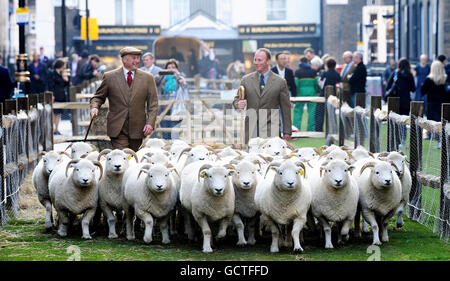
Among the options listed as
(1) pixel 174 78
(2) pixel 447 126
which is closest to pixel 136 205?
(2) pixel 447 126

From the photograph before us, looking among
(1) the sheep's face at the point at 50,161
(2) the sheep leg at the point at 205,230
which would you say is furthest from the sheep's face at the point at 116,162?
(2) the sheep leg at the point at 205,230

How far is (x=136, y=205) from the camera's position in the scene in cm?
984

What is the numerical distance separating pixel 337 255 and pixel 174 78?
1070 cm

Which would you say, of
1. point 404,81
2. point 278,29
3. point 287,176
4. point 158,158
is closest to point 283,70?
point 404,81

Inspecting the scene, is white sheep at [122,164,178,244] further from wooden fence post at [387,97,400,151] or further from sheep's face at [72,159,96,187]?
wooden fence post at [387,97,400,151]

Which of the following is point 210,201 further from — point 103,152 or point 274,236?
point 103,152

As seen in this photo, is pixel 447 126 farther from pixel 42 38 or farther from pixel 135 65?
pixel 42 38

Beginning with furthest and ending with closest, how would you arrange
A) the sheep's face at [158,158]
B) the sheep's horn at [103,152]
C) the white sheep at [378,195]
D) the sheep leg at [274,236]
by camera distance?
the sheep's face at [158,158]
the sheep's horn at [103,152]
the white sheep at [378,195]
the sheep leg at [274,236]

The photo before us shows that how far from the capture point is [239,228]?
967 centimetres

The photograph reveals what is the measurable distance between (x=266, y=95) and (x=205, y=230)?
3.74 m

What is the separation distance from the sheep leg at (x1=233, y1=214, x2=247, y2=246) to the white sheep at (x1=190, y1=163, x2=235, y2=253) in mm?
211

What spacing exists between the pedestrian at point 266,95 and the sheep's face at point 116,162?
2.65m

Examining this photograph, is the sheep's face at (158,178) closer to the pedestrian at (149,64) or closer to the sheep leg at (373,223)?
A: the sheep leg at (373,223)

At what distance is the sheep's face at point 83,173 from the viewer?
9977 millimetres
